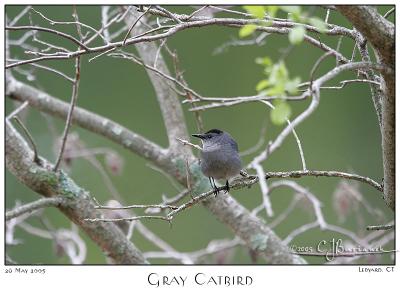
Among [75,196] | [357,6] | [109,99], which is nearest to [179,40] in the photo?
[109,99]

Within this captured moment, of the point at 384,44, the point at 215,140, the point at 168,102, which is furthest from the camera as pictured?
the point at 168,102

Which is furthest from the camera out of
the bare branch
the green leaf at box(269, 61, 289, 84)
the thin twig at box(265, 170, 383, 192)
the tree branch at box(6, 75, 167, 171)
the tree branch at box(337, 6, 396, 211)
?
the tree branch at box(6, 75, 167, 171)

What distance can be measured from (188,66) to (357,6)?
3.13 m

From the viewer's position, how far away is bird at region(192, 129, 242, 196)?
251 centimetres

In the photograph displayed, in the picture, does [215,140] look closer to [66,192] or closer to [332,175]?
[66,192]

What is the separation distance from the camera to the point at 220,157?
2.51m

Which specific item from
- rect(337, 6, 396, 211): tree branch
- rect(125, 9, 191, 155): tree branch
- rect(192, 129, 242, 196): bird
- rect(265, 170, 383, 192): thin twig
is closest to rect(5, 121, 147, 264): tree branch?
rect(192, 129, 242, 196): bird

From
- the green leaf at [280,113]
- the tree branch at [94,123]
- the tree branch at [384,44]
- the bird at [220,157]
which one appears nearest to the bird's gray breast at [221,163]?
the bird at [220,157]

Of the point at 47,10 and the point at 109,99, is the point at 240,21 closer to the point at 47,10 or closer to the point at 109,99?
the point at 47,10

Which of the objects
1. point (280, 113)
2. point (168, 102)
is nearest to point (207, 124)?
point (168, 102)

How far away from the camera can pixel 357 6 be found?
158cm

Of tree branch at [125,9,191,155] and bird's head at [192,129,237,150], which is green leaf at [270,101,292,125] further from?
tree branch at [125,9,191,155]
